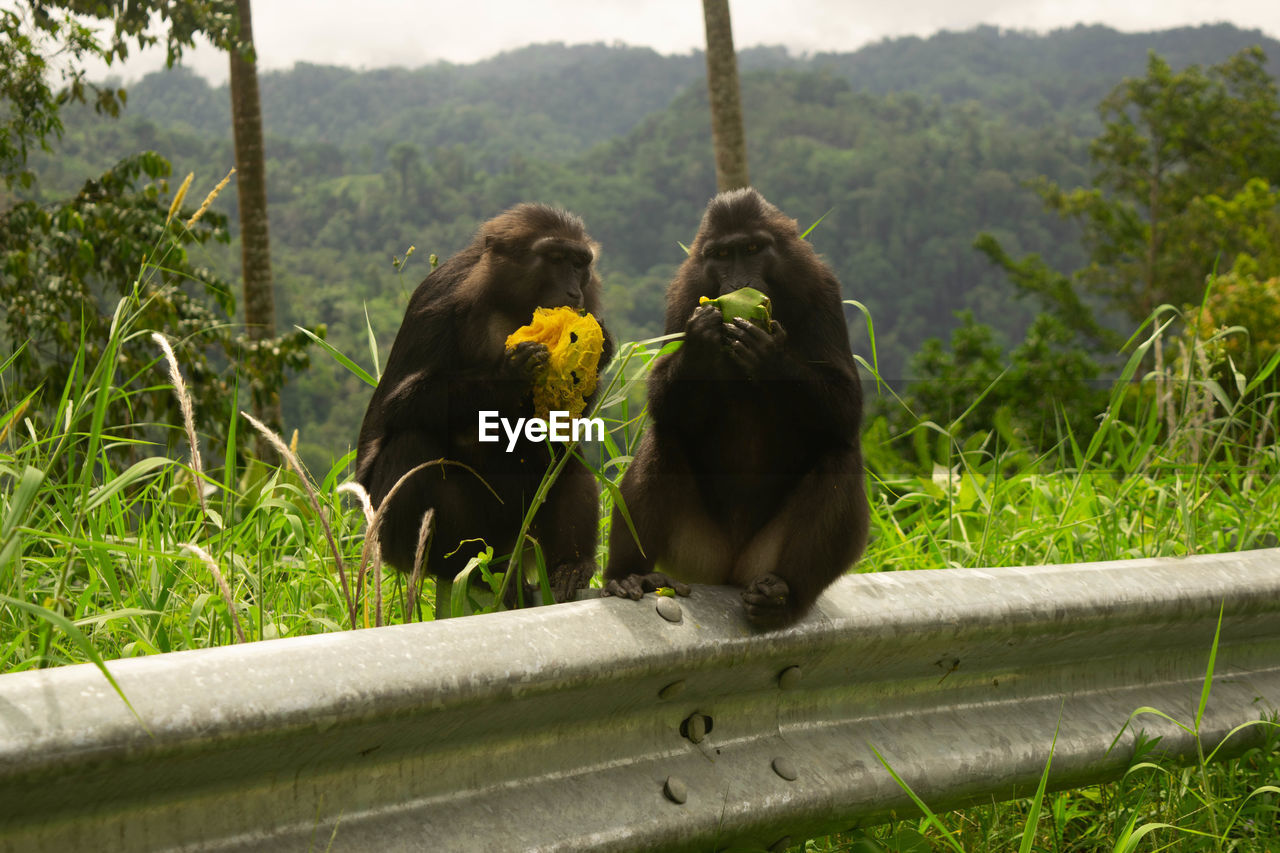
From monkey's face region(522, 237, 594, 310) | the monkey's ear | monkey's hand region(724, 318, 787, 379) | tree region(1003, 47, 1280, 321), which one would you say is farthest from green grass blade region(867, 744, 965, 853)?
tree region(1003, 47, 1280, 321)

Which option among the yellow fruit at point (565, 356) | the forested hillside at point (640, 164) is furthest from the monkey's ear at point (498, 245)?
the forested hillside at point (640, 164)

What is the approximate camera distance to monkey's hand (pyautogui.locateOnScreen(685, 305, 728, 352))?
290cm

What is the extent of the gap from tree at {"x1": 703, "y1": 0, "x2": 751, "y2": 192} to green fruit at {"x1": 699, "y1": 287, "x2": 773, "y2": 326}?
552cm

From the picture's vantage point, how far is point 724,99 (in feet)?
28.9

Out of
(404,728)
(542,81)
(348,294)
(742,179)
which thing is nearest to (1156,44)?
(542,81)

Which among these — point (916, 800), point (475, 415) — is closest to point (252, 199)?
point (475, 415)

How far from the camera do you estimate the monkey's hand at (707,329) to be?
2900 millimetres

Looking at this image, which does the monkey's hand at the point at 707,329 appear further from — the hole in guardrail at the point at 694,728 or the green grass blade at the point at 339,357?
the hole in guardrail at the point at 694,728

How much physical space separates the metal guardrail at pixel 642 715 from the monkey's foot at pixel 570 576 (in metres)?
1.12

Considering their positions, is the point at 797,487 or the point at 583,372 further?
the point at 583,372

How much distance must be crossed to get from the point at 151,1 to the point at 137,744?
7.59 metres

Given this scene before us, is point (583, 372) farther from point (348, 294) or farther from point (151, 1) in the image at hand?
point (348, 294)

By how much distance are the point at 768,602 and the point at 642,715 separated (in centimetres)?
43

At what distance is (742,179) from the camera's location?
866 cm
